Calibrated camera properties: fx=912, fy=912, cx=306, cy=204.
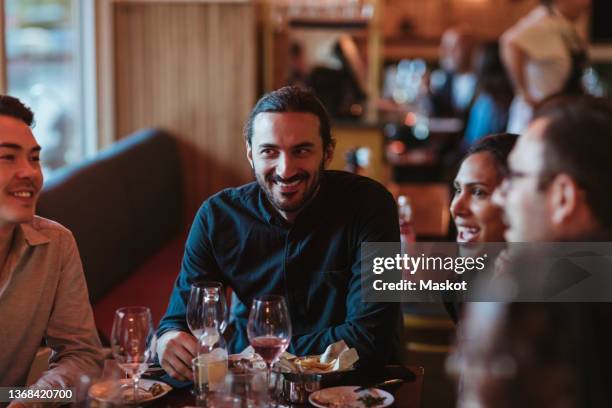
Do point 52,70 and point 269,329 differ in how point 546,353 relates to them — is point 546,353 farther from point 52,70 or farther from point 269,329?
point 52,70

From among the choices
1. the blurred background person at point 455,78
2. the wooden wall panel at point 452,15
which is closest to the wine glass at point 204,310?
the blurred background person at point 455,78

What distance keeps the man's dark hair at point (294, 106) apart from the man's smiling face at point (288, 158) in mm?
18

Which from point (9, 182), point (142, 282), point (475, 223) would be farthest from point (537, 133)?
point (142, 282)

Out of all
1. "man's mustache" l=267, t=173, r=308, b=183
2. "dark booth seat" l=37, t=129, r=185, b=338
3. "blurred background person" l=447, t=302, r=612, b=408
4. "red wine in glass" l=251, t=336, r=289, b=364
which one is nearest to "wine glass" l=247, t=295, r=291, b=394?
"red wine in glass" l=251, t=336, r=289, b=364

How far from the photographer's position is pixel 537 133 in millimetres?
1245

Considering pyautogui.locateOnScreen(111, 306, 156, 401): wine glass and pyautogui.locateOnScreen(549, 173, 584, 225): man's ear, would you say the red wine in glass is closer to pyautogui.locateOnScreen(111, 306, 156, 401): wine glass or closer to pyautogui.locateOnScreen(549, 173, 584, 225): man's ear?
pyautogui.locateOnScreen(111, 306, 156, 401): wine glass

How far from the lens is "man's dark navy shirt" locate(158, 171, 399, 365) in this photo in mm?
2166

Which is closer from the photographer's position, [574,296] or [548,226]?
[574,296]

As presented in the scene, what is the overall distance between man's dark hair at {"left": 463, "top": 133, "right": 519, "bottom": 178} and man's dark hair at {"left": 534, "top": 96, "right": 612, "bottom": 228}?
73 cm

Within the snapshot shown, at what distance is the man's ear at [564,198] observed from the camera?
1.19 meters

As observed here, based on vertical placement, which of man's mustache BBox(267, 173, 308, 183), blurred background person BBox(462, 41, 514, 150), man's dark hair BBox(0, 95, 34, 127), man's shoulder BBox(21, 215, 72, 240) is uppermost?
blurred background person BBox(462, 41, 514, 150)

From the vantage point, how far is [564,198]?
1.20 meters

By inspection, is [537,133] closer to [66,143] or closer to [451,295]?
[451,295]

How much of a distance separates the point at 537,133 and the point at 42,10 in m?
3.33
